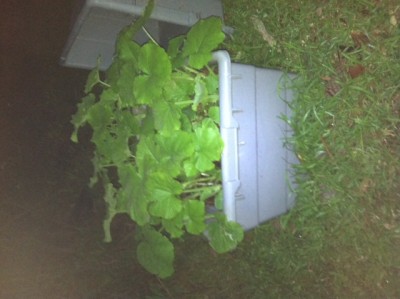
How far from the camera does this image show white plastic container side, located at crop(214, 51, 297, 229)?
3.44ft

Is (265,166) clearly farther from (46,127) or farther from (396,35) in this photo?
(46,127)

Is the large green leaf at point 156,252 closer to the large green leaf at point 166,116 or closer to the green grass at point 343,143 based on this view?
the large green leaf at point 166,116

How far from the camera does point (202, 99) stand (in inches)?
44.5

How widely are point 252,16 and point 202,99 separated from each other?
60cm

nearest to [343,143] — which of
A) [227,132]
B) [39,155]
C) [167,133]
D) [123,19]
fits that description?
[227,132]

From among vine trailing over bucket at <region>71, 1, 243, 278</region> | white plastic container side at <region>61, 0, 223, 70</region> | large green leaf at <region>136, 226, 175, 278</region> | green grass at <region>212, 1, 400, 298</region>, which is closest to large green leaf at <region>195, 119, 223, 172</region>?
vine trailing over bucket at <region>71, 1, 243, 278</region>

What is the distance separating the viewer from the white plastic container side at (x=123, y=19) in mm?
1356

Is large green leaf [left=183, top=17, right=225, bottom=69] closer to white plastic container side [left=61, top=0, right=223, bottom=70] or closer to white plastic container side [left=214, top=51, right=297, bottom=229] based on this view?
white plastic container side [left=214, top=51, right=297, bottom=229]

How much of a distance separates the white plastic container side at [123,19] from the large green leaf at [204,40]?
0.37 metres

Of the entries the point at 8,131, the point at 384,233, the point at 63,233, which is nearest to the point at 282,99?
the point at 384,233

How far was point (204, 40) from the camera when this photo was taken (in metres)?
1.07

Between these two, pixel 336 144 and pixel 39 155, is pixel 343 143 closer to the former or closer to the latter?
pixel 336 144

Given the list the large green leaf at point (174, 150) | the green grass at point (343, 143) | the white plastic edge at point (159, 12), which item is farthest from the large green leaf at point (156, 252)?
the white plastic edge at point (159, 12)

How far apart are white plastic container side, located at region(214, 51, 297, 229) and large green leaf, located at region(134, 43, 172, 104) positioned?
13 centimetres
